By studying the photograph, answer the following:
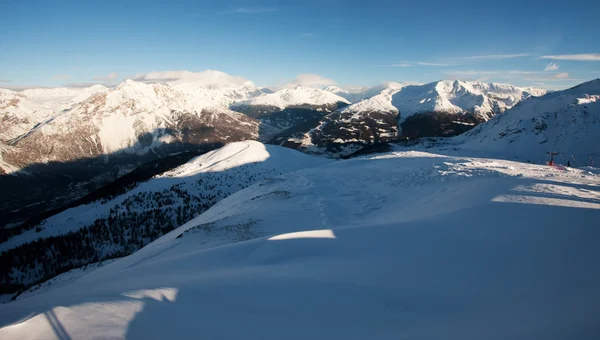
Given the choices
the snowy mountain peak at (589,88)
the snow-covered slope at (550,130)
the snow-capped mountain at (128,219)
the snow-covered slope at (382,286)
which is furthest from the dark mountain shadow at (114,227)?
the snowy mountain peak at (589,88)

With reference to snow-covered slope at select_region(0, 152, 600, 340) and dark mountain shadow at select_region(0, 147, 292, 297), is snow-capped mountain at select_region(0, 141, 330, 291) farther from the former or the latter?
snow-covered slope at select_region(0, 152, 600, 340)

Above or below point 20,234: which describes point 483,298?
above

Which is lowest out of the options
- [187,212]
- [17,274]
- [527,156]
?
[17,274]

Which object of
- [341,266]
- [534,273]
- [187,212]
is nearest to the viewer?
[534,273]

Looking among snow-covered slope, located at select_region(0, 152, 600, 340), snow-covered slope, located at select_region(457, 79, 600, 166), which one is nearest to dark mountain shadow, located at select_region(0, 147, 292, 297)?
snow-covered slope, located at select_region(0, 152, 600, 340)

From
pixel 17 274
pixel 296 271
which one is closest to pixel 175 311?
pixel 296 271

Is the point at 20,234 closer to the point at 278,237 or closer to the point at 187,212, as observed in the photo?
the point at 187,212

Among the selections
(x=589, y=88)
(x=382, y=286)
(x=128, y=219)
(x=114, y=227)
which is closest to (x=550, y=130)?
(x=589, y=88)

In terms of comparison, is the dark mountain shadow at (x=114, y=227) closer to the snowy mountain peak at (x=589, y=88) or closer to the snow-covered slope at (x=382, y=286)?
the snow-covered slope at (x=382, y=286)
